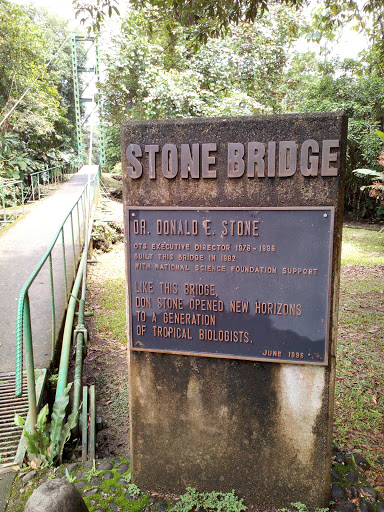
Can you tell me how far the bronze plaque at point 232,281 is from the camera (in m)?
2.30

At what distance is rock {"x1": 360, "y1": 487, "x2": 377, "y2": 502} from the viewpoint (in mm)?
2529

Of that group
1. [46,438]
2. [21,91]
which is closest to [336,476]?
[46,438]

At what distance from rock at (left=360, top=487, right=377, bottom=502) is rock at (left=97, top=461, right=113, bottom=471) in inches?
67.7

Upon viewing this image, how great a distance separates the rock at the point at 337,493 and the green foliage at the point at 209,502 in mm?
589

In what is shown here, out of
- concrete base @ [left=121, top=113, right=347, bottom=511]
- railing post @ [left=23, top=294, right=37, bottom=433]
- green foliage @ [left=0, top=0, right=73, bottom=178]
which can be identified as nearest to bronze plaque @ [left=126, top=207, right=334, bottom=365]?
concrete base @ [left=121, top=113, right=347, bottom=511]

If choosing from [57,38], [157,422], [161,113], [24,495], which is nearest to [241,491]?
[157,422]

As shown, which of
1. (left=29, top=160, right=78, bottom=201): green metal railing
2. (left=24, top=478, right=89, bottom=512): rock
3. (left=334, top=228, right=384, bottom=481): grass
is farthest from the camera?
(left=29, top=160, right=78, bottom=201): green metal railing

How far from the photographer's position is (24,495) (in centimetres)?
253

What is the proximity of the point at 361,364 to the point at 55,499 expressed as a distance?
3.79 m

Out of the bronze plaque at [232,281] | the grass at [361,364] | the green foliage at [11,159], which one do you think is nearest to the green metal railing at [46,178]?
the green foliage at [11,159]

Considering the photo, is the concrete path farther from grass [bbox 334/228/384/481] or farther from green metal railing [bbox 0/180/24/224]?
grass [bbox 334/228/384/481]

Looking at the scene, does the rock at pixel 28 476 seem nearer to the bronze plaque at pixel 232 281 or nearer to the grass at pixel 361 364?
the bronze plaque at pixel 232 281

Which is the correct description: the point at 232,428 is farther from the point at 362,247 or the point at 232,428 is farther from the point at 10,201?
the point at 10,201

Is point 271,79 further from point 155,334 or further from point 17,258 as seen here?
point 155,334
